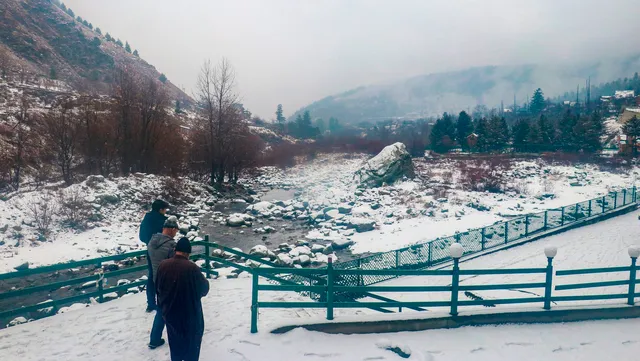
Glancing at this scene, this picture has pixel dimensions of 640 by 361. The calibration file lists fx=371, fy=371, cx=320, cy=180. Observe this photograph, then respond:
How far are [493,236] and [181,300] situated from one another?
16.3m

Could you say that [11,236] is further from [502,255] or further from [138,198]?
[502,255]

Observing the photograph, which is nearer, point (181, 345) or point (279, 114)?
point (181, 345)

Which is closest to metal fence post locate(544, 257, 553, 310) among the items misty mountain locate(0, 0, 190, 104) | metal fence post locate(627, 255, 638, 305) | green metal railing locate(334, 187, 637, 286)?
metal fence post locate(627, 255, 638, 305)

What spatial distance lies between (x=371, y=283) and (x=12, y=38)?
112690mm

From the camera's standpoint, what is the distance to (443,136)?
63750 millimetres

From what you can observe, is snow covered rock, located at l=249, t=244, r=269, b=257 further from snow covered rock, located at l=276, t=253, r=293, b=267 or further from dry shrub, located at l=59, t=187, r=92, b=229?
dry shrub, located at l=59, t=187, r=92, b=229

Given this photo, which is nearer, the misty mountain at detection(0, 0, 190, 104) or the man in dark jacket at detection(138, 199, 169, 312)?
the man in dark jacket at detection(138, 199, 169, 312)

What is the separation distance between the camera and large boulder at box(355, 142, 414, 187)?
37.1 meters

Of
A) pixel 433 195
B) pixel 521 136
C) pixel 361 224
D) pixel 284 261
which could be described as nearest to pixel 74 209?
pixel 284 261

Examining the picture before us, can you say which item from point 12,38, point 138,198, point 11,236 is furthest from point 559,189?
point 12,38

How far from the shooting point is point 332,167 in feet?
175

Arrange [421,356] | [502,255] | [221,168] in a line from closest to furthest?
[421,356] < [502,255] < [221,168]

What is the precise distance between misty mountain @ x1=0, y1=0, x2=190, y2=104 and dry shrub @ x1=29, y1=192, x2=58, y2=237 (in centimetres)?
6555

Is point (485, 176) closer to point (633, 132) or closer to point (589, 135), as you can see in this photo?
point (633, 132)
